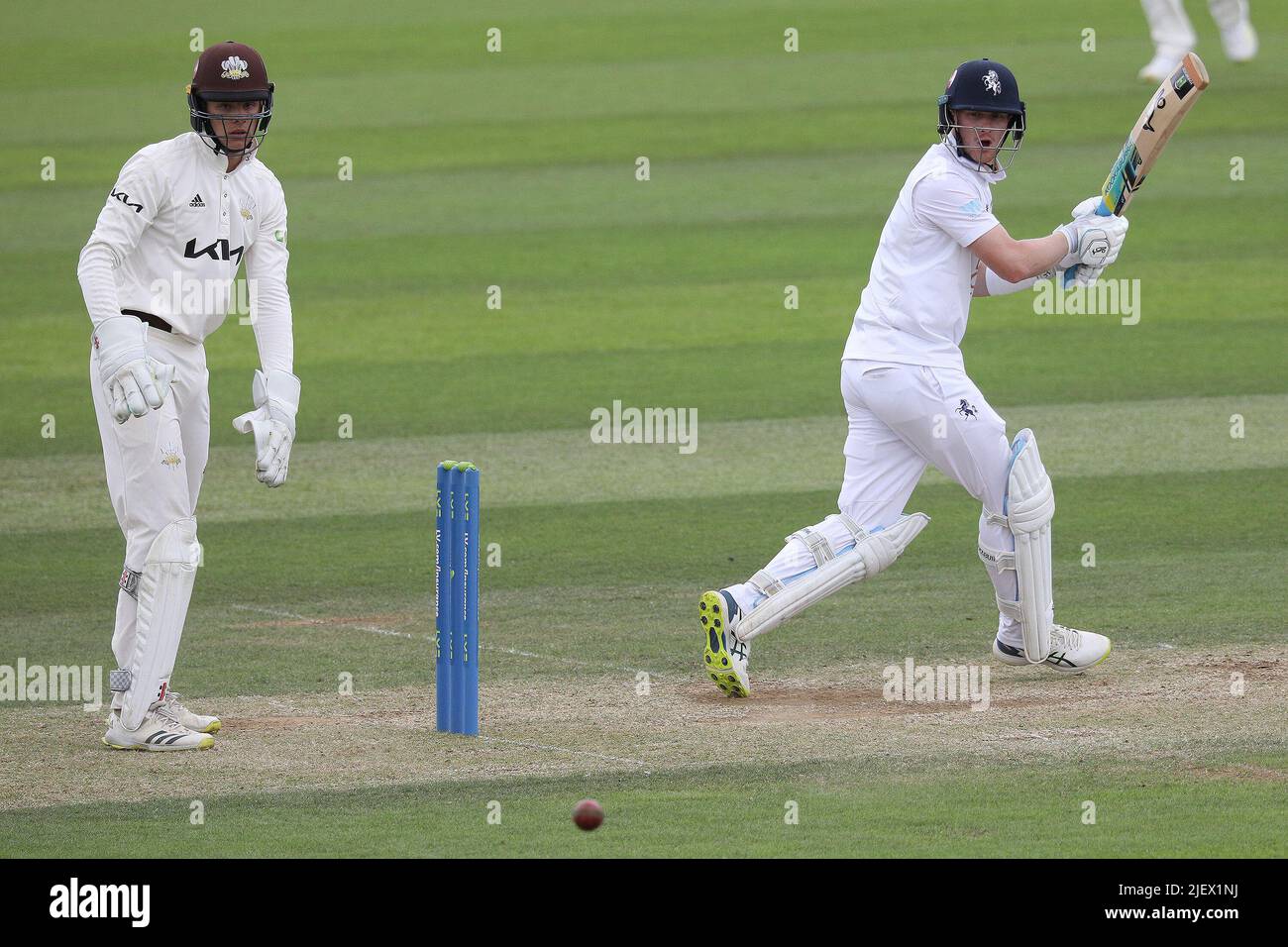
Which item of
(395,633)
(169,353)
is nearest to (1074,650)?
(395,633)

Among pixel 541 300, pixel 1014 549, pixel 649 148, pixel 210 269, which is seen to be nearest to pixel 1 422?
pixel 541 300

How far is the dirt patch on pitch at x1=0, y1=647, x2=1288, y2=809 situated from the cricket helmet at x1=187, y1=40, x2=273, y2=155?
1.99m

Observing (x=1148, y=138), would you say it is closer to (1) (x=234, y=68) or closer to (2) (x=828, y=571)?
(2) (x=828, y=571)

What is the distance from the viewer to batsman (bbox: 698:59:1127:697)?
7.18 m

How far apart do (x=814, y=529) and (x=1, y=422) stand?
692cm

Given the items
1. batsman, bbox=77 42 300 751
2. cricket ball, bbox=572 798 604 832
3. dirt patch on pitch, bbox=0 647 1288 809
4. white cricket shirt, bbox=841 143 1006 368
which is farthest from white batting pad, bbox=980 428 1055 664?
batsman, bbox=77 42 300 751

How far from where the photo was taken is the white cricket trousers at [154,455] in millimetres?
6617

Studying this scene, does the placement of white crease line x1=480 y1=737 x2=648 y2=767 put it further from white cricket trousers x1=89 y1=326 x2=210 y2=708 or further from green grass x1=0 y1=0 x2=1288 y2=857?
white cricket trousers x1=89 y1=326 x2=210 y2=708

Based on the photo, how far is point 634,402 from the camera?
12.7m

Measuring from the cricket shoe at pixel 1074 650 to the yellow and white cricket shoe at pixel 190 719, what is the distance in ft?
9.45

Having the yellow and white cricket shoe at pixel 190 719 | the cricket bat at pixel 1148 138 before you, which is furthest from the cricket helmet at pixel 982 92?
the yellow and white cricket shoe at pixel 190 719

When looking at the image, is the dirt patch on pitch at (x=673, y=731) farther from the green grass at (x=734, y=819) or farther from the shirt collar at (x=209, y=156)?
the shirt collar at (x=209, y=156)

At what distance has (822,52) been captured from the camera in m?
23.3

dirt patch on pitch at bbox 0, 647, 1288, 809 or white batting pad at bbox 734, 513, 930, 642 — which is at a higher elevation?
white batting pad at bbox 734, 513, 930, 642
